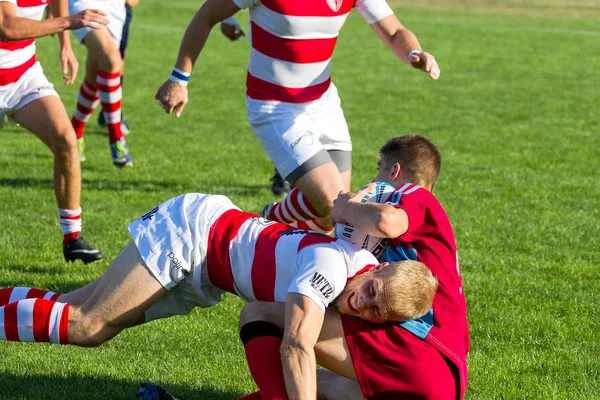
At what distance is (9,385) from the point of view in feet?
14.6

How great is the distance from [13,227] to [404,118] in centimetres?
664

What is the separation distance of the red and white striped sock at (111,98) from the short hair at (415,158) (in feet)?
16.7

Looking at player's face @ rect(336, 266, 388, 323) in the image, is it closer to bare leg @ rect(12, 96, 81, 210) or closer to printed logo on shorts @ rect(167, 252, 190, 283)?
printed logo on shorts @ rect(167, 252, 190, 283)

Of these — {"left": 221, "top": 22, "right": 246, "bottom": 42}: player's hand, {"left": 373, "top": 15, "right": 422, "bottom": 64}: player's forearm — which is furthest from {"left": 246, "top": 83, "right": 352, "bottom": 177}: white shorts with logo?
{"left": 221, "top": 22, "right": 246, "bottom": 42}: player's hand

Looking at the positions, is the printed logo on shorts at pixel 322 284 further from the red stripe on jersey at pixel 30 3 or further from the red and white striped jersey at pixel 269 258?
the red stripe on jersey at pixel 30 3

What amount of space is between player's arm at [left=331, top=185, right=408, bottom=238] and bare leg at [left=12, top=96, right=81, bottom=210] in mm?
2674

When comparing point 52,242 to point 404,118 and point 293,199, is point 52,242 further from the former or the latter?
point 404,118

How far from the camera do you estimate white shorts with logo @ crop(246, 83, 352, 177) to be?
5746mm

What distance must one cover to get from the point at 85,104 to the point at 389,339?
632cm

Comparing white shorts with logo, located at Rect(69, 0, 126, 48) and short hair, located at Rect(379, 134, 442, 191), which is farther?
white shorts with logo, located at Rect(69, 0, 126, 48)

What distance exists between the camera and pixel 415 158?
4.66 meters

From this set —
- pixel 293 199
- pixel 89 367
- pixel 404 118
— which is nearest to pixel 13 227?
pixel 293 199

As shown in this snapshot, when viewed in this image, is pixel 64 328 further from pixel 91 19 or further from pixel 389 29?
pixel 389 29

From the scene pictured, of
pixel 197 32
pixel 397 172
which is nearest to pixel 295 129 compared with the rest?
pixel 197 32
